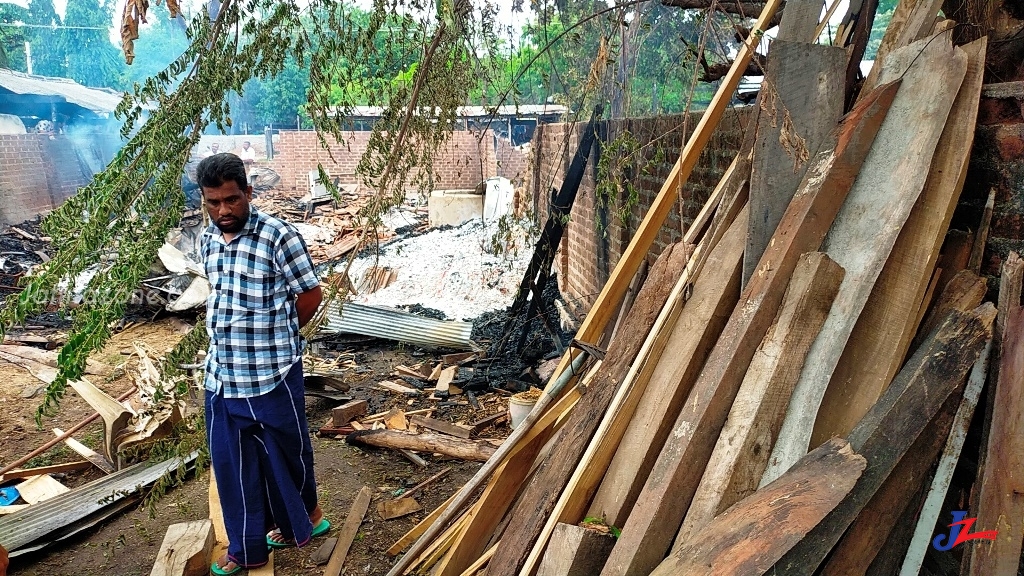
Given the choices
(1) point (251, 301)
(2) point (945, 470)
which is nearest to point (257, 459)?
(1) point (251, 301)

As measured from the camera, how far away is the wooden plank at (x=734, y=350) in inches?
73.7

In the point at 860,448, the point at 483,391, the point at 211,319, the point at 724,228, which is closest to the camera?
the point at 860,448

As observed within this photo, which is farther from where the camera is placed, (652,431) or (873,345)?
(652,431)

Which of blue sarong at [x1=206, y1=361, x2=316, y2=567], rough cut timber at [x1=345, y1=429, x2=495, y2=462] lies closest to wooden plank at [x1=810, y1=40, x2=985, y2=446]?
blue sarong at [x1=206, y1=361, x2=316, y2=567]

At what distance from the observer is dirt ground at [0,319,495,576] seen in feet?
12.5

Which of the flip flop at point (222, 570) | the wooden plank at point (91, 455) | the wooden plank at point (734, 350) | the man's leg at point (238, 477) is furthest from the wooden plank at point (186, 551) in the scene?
the wooden plank at point (734, 350)

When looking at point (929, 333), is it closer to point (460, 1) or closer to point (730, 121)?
point (730, 121)

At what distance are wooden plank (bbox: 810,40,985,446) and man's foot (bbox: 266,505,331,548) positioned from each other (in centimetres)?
308

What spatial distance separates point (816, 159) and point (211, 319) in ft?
9.10

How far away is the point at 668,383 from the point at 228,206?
2.22 meters

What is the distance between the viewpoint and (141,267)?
274 cm

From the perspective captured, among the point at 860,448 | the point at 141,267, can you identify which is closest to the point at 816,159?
the point at 860,448

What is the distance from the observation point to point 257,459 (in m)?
3.43

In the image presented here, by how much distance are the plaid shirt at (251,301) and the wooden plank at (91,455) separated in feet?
8.47
